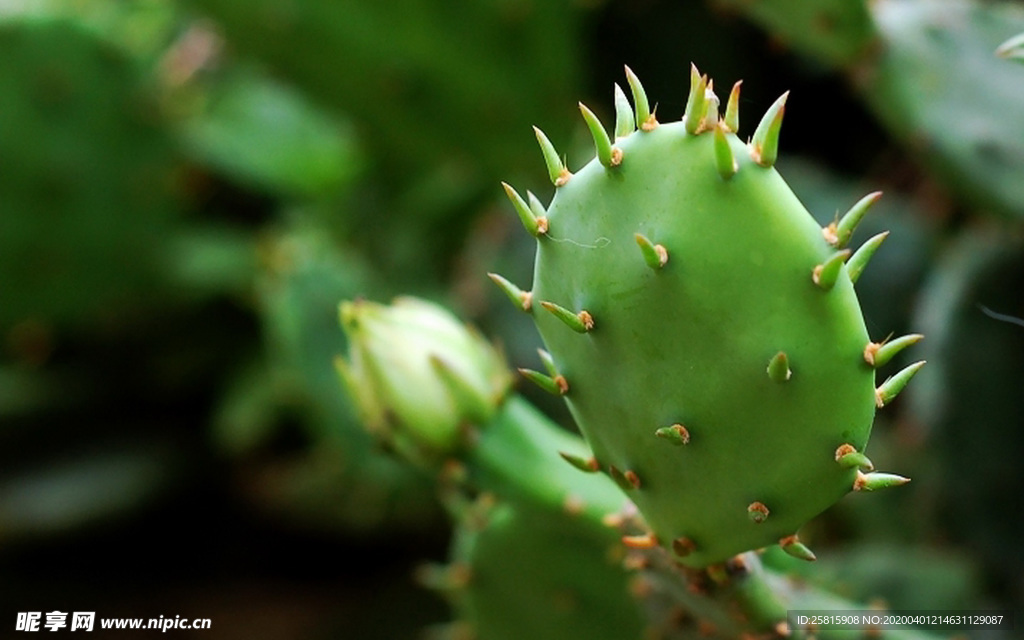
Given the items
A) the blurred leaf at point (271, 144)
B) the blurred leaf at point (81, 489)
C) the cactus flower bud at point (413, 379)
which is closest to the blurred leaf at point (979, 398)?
the cactus flower bud at point (413, 379)

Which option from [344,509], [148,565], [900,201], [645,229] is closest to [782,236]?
[645,229]

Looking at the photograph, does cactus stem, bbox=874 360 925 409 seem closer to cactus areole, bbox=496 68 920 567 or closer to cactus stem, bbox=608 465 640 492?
cactus areole, bbox=496 68 920 567

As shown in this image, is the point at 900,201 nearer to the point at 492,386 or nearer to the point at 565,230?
the point at 492,386

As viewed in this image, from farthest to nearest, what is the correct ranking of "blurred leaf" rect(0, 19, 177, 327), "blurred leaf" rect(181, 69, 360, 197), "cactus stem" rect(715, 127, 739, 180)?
"blurred leaf" rect(181, 69, 360, 197) → "blurred leaf" rect(0, 19, 177, 327) → "cactus stem" rect(715, 127, 739, 180)

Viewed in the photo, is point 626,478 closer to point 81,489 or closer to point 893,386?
point 893,386

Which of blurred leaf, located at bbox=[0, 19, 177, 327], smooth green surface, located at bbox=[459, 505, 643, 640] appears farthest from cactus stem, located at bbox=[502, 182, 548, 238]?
blurred leaf, located at bbox=[0, 19, 177, 327]

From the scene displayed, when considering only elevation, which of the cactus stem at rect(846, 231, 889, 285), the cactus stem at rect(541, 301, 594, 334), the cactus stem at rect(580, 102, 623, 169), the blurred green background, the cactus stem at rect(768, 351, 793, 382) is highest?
the blurred green background

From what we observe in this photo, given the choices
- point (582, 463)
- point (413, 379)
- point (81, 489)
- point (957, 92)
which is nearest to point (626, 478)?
point (582, 463)
